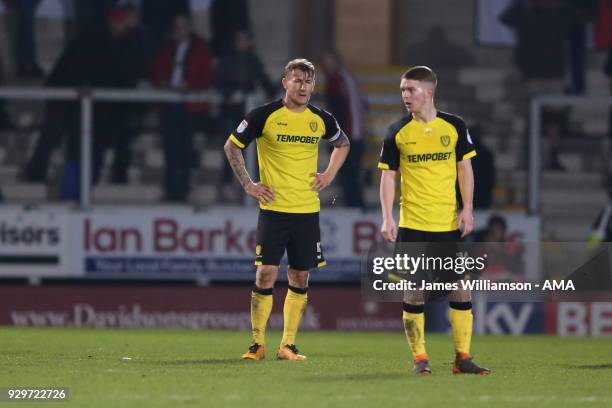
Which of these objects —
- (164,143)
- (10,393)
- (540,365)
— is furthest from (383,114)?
(10,393)

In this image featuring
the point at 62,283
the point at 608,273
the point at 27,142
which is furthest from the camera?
the point at 27,142

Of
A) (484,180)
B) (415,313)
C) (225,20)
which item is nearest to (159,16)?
(225,20)

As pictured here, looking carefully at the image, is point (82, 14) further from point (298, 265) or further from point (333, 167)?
point (298, 265)

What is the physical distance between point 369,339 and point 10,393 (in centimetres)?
672

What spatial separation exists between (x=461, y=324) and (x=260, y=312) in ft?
5.51

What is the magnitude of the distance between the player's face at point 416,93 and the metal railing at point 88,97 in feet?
23.8

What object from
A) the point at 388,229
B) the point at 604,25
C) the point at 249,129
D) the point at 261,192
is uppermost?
the point at 604,25

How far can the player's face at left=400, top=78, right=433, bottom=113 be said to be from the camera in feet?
30.3

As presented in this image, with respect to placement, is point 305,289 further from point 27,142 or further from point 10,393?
point 27,142

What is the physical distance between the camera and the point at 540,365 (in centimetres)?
1070

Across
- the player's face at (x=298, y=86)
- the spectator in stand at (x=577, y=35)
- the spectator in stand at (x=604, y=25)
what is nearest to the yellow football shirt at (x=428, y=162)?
the player's face at (x=298, y=86)

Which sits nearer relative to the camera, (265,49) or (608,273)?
(608,273)

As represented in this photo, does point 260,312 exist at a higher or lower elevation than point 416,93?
lower

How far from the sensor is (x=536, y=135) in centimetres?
1716
